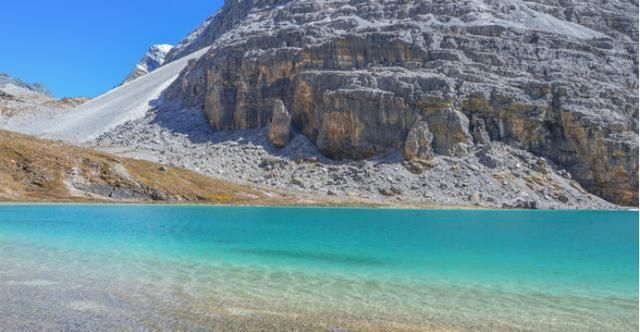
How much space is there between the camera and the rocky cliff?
101812 millimetres

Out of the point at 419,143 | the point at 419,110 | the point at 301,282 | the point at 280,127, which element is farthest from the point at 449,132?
the point at 301,282

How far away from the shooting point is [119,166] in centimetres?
7681

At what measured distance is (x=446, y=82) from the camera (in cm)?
10419

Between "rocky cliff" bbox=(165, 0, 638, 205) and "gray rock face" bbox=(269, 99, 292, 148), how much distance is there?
0.25m

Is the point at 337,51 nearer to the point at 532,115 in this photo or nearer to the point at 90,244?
the point at 532,115

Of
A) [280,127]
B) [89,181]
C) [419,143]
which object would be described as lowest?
[89,181]

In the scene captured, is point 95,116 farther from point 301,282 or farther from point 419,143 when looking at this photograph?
point 301,282

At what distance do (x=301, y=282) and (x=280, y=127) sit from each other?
297 ft

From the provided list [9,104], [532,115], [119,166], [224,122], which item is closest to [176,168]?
[119,166]

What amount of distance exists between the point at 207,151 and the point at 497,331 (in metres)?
97.0

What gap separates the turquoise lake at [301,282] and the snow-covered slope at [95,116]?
3906 inches

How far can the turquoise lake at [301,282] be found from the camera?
44.5 feet

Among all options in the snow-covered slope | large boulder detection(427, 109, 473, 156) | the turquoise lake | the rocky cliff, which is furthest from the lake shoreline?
the snow-covered slope

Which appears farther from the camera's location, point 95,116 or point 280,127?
point 95,116
